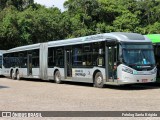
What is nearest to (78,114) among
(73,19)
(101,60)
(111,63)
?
(111,63)

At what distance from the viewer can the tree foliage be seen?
148 feet

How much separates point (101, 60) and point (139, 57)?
211 cm

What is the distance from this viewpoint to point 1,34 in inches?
1738

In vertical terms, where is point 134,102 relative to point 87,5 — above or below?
below

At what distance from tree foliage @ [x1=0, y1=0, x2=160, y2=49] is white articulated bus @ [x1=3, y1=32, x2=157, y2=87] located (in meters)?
18.6

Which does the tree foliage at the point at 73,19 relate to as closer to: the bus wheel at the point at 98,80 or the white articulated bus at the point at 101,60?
the white articulated bus at the point at 101,60

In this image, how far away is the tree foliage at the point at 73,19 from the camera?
45250 millimetres

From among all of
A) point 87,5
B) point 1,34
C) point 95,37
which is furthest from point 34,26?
point 95,37

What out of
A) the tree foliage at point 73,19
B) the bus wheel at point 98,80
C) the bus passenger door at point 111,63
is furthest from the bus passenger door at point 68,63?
the tree foliage at point 73,19

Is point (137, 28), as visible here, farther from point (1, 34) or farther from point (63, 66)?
point (63, 66)

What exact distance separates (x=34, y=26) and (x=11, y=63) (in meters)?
13.7

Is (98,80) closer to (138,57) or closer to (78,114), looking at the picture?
(138,57)

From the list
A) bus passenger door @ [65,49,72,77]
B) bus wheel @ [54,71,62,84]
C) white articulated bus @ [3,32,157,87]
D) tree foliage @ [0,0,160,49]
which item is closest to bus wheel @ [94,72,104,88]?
white articulated bus @ [3,32,157,87]

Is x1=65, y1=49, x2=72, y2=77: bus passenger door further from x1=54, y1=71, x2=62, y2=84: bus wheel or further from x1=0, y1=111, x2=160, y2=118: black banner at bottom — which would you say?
x1=0, y1=111, x2=160, y2=118: black banner at bottom
